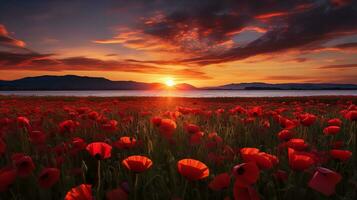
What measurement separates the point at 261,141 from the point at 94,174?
1.98m

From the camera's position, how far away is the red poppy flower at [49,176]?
1404 millimetres

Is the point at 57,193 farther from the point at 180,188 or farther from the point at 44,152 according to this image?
the point at 44,152

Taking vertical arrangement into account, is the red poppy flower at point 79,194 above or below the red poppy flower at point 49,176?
above

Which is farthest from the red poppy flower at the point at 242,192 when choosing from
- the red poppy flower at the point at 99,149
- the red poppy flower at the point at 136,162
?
the red poppy flower at the point at 99,149

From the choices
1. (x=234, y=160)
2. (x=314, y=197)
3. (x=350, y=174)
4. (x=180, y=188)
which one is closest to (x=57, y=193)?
(x=180, y=188)

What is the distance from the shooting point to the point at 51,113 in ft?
22.7

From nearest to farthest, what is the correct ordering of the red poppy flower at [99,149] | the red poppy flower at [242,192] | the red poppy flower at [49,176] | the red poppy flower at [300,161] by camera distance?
1. the red poppy flower at [242,192]
2. the red poppy flower at [49,176]
3. the red poppy flower at [300,161]
4. the red poppy flower at [99,149]

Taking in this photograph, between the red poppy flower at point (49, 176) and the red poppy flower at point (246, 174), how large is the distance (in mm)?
822

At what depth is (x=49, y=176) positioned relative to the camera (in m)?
1.42

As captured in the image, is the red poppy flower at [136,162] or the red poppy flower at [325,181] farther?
the red poppy flower at [136,162]

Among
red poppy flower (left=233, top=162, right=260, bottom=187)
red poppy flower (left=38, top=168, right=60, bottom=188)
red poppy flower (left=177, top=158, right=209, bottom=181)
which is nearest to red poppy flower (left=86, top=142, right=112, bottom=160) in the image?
Answer: red poppy flower (left=38, top=168, right=60, bottom=188)

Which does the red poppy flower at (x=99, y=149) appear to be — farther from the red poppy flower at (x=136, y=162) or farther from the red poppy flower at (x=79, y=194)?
the red poppy flower at (x=79, y=194)

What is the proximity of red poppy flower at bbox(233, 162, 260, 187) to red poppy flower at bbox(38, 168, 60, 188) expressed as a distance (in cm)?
82

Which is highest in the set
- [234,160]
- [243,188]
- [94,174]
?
[243,188]
